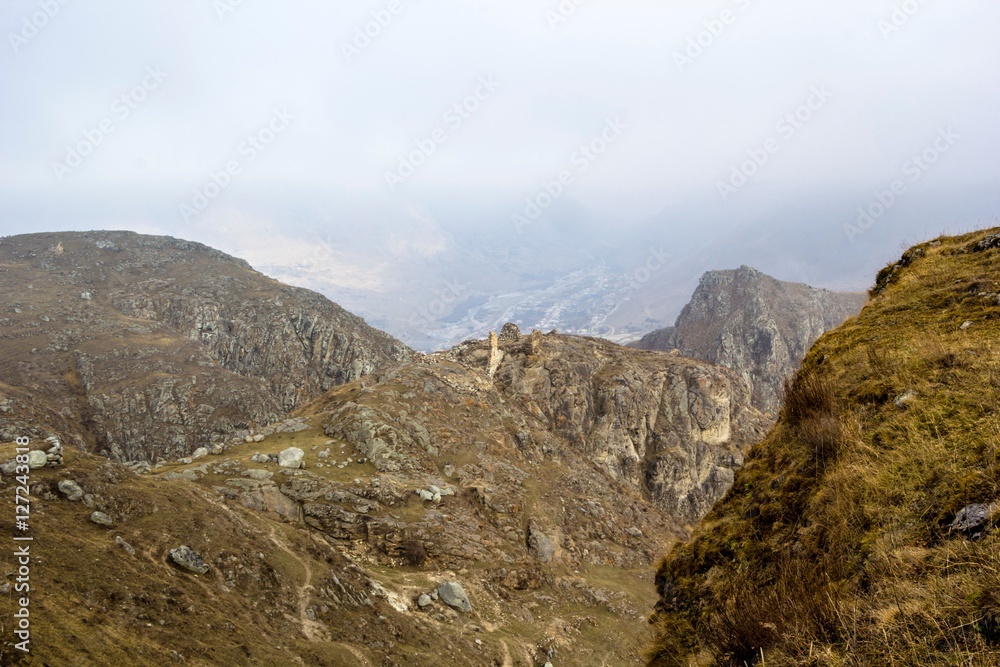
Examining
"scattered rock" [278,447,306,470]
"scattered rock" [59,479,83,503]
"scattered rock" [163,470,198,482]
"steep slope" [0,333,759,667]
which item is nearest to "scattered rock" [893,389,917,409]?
"steep slope" [0,333,759,667]

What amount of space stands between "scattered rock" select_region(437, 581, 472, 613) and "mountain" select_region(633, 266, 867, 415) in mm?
94660

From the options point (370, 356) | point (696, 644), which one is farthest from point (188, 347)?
point (696, 644)

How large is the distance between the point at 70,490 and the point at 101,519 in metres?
1.34

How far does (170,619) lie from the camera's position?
1077 cm

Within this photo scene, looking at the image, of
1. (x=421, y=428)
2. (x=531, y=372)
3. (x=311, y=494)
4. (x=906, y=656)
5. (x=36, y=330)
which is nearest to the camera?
(x=906, y=656)

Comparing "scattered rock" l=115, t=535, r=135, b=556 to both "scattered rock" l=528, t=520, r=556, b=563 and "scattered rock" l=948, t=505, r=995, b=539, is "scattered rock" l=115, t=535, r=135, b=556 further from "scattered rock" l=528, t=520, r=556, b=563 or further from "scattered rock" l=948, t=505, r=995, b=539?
"scattered rock" l=528, t=520, r=556, b=563

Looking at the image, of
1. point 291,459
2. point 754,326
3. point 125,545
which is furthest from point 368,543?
point 754,326

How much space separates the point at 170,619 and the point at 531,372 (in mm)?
40082

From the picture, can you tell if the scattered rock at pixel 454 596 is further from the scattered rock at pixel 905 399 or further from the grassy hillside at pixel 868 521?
the scattered rock at pixel 905 399

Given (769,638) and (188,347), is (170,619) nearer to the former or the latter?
(769,638)

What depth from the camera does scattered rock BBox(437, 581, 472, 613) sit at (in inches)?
747

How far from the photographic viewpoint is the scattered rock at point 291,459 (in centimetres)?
2397

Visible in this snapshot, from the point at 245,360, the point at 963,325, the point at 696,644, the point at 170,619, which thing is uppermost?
the point at 245,360

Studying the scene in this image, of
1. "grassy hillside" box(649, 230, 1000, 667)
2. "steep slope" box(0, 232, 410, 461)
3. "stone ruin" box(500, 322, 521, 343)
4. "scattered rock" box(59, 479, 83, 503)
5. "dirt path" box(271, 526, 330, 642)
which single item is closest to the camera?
"grassy hillside" box(649, 230, 1000, 667)
